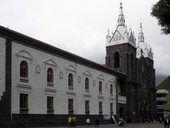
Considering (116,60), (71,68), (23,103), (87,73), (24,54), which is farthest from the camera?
(116,60)

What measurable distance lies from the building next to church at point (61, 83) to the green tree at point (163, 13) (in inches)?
830

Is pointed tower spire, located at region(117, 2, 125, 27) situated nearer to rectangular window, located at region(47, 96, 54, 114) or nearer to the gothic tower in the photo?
the gothic tower

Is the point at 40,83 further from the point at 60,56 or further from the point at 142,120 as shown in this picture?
the point at 142,120

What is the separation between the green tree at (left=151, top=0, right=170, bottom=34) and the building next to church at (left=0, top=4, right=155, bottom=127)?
21085 millimetres

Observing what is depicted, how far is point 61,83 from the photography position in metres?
44.3

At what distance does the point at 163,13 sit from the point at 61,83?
30047 mm

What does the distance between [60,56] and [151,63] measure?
49.7m

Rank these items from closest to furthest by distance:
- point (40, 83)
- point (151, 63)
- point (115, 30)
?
point (40, 83), point (115, 30), point (151, 63)

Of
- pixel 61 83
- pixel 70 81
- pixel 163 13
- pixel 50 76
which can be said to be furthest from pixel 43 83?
pixel 163 13

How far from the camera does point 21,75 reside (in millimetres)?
37375

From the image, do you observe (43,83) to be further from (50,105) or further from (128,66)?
(128,66)

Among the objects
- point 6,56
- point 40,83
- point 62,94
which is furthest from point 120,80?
point 6,56

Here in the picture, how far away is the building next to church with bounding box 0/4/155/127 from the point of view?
1396 inches

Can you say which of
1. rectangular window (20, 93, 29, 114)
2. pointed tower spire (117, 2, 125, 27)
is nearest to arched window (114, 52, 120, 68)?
pointed tower spire (117, 2, 125, 27)
